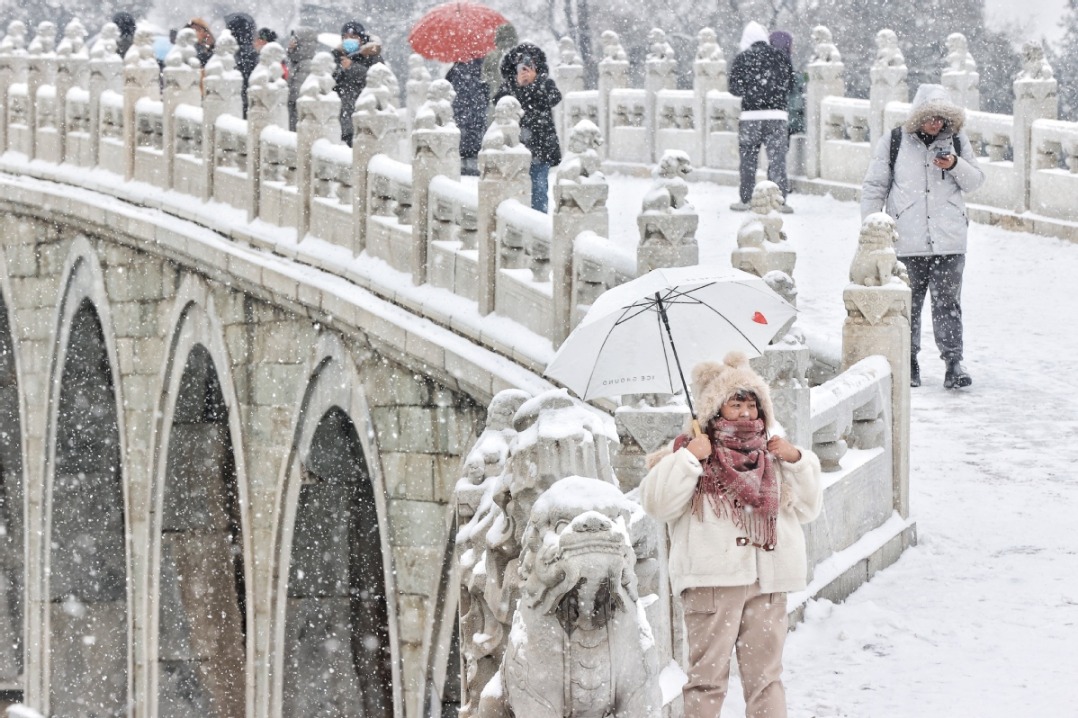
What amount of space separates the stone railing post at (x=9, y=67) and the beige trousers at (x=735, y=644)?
16.8 m

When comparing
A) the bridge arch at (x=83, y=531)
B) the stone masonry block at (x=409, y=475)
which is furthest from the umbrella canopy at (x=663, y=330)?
the bridge arch at (x=83, y=531)

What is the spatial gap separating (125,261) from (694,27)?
86.0 ft

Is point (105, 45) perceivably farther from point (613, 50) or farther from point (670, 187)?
point (670, 187)

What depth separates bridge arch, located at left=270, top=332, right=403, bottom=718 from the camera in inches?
549

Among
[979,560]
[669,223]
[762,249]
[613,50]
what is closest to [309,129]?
[669,223]

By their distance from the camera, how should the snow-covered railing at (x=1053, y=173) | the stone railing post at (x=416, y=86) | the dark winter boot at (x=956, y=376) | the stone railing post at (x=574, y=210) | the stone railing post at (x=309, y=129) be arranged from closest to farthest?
the stone railing post at (x=574, y=210), the dark winter boot at (x=956, y=376), the stone railing post at (x=309, y=129), the snow-covered railing at (x=1053, y=173), the stone railing post at (x=416, y=86)

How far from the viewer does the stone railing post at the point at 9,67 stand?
20734 mm

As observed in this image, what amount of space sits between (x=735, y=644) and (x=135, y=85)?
1308 cm

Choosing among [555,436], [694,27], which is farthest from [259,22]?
[555,436]

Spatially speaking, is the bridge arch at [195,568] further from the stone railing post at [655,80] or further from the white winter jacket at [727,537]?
the white winter jacket at [727,537]

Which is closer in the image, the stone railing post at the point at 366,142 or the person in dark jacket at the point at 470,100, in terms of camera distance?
the stone railing post at the point at 366,142

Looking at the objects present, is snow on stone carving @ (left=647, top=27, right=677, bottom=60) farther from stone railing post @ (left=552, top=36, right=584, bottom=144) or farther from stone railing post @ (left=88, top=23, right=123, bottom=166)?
stone railing post @ (left=88, top=23, right=123, bottom=166)

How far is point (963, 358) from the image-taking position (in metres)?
11.7

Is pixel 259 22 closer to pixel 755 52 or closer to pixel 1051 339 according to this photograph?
pixel 755 52
